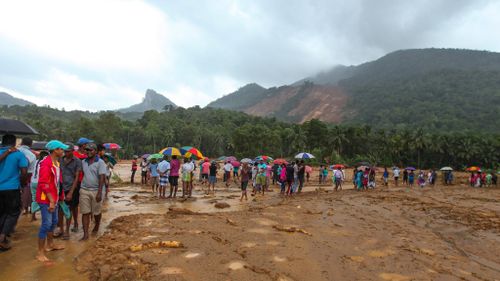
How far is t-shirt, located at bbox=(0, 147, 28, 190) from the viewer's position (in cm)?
487

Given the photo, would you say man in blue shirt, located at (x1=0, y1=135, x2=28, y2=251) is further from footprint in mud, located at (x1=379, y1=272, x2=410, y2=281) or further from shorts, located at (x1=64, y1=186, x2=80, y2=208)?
footprint in mud, located at (x1=379, y1=272, x2=410, y2=281)

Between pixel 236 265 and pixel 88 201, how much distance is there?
2973 millimetres

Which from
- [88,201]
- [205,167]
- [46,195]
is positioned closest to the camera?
[46,195]

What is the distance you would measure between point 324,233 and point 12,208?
5.47 meters

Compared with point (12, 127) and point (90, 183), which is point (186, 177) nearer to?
point (90, 183)

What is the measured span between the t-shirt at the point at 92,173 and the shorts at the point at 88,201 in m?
0.08

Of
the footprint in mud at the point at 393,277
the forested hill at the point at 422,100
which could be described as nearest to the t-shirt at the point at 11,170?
the footprint in mud at the point at 393,277

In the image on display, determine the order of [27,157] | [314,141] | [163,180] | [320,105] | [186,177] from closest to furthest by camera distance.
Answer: [27,157]
[163,180]
[186,177]
[314,141]
[320,105]

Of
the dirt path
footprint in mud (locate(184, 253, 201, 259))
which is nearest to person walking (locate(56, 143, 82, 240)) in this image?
the dirt path

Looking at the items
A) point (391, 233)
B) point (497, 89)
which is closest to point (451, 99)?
point (497, 89)

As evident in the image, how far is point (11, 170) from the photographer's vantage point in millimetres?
4922

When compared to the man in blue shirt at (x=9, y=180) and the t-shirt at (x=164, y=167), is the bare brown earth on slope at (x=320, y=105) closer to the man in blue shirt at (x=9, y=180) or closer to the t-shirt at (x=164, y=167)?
the t-shirt at (x=164, y=167)

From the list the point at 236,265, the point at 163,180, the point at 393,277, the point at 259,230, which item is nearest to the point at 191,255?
the point at 236,265

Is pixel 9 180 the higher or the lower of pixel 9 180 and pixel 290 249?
the higher
